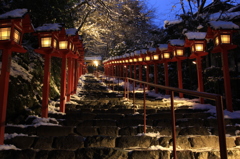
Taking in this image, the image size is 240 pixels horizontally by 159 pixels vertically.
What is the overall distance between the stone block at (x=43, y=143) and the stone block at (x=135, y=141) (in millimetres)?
1492

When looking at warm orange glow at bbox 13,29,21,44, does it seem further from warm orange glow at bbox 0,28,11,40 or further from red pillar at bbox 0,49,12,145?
red pillar at bbox 0,49,12,145

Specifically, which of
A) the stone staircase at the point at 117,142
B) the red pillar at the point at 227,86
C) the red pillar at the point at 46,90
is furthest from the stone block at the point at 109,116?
the red pillar at the point at 227,86

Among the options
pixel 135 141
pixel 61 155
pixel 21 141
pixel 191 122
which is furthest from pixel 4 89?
pixel 191 122

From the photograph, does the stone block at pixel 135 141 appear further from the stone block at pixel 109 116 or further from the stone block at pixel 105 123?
the stone block at pixel 109 116

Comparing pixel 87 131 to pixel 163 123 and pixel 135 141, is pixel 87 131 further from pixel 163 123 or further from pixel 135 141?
pixel 163 123

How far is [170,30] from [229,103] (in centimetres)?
1249

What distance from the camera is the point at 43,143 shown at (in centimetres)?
354

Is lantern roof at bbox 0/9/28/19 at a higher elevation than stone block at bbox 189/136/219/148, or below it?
higher

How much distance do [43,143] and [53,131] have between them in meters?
0.62

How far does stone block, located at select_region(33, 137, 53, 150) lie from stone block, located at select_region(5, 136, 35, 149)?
13 centimetres

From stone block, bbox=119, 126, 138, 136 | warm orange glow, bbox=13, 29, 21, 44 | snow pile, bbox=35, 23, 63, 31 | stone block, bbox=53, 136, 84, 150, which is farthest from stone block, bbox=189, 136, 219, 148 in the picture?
snow pile, bbox=35, 23, 63, 31

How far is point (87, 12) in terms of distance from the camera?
14164 mm

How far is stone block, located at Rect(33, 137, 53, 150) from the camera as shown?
3.50 m

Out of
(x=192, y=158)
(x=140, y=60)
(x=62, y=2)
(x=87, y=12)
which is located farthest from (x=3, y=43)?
(x=140, y=60)
